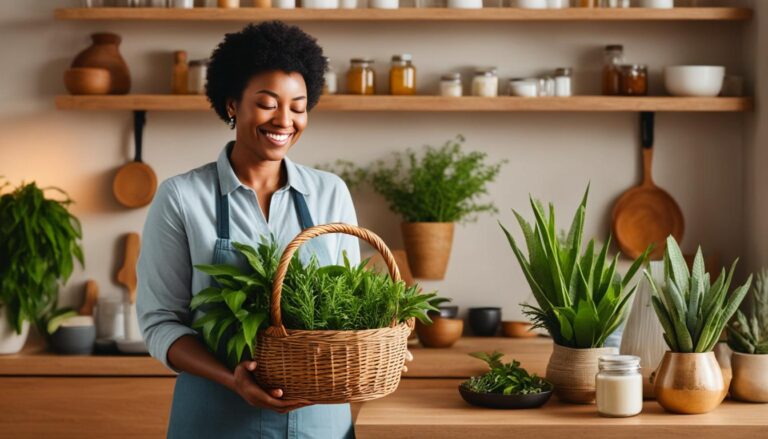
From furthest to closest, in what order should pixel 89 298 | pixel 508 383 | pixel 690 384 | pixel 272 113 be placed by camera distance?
pixel 89 298, pixel 508 383, pixel 690 384, pixel 272 113

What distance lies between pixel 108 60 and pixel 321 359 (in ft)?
7.95

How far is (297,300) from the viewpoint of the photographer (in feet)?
5.56

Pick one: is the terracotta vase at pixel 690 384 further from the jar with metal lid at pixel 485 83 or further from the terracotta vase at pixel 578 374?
the jar with metal lid at pixel 485 83

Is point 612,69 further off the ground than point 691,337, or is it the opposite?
point 612,69

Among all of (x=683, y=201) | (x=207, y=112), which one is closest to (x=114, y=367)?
(x=207, y=112)

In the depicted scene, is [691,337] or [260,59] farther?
[691,337]

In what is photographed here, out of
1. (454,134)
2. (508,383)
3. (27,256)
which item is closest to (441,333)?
(454,134)

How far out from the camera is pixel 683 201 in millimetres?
3771

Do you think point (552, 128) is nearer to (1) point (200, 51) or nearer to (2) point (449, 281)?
(2) point (449, 281)

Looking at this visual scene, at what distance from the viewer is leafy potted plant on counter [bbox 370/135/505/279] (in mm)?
3637

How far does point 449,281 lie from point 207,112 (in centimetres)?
117

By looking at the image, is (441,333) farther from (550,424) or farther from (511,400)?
(550,424)

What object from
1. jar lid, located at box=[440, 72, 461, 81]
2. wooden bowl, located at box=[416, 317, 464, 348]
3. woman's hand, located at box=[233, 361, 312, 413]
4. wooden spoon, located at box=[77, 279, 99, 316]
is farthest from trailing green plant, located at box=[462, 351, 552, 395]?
wooden spoon, located at box=[77, 279, 99, 316]

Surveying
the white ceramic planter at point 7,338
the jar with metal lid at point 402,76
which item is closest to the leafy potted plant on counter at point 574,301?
the jar with metal lid at point 402,76
